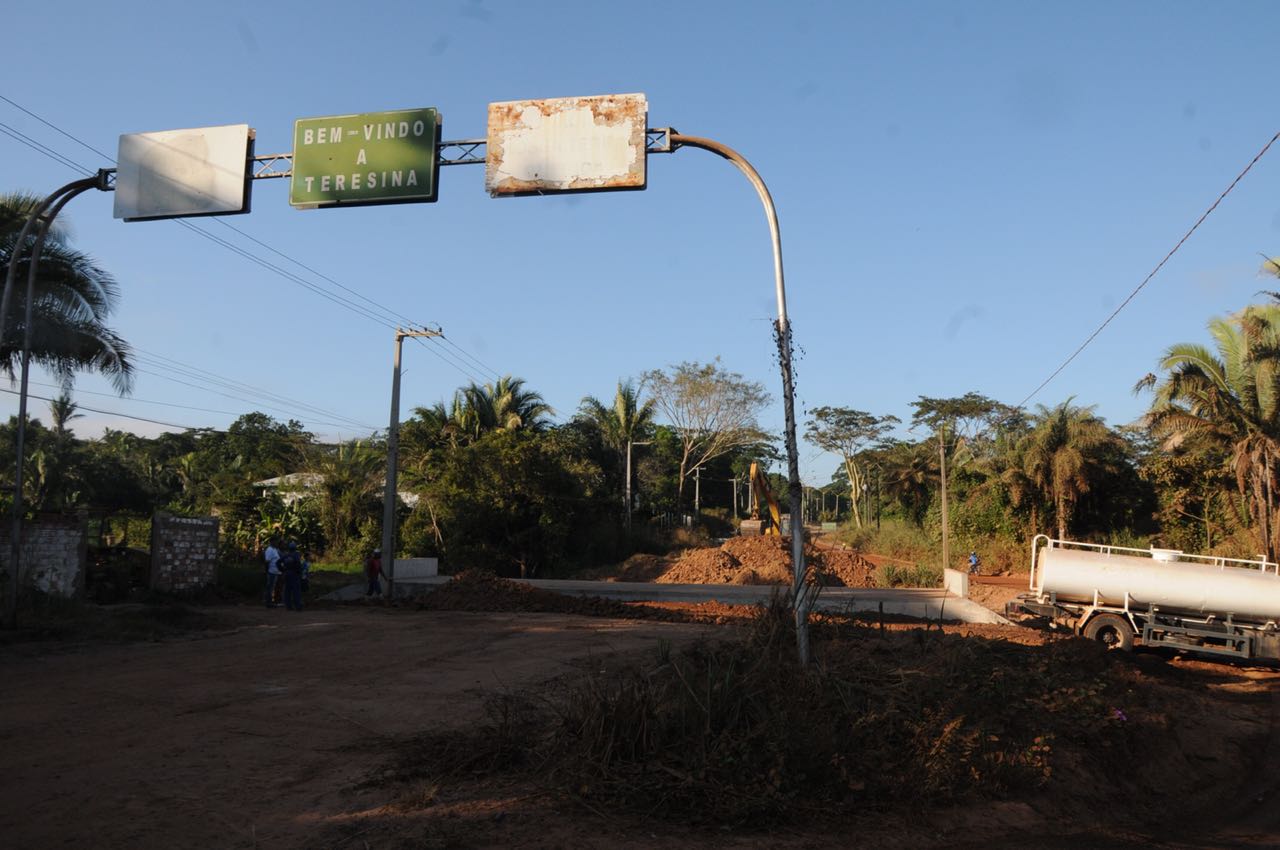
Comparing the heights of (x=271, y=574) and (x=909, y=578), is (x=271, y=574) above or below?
above

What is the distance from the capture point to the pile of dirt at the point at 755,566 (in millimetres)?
35000

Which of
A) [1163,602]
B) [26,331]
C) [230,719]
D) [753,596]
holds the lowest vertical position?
[753,596]

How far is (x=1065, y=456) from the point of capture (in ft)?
115

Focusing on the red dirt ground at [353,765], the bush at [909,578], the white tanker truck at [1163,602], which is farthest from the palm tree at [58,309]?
the bush at [909,578]

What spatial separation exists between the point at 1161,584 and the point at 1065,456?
19.4 metres

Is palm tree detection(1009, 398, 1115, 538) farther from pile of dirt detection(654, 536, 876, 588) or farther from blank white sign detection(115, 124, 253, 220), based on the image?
blank white sign detection(115, 124, 253, 220)

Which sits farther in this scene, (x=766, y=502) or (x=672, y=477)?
(x=672, y=477)

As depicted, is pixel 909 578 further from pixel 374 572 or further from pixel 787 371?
pixel 787 371

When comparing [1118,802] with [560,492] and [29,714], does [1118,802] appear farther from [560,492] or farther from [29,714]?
[560,492]

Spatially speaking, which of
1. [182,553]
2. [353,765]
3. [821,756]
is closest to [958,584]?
[182,553]

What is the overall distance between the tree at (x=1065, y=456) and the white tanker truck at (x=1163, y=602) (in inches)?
707

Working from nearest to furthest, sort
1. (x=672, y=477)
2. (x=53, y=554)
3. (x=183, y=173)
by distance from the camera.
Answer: (x=183, y=173), (x=53, y=554), (x=672, y=477)

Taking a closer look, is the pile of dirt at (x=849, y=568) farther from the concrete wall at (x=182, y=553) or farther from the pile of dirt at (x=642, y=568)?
the concrete wall at (x=182, y=553)

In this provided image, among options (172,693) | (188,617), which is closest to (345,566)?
(188,617)
